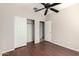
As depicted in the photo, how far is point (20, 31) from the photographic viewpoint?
479cm

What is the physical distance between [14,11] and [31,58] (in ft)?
12.7

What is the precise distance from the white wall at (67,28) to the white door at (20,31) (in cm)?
228

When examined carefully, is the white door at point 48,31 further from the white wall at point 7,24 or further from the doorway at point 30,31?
the white wall at point 7,24

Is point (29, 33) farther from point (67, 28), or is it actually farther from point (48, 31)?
point (67, 28)

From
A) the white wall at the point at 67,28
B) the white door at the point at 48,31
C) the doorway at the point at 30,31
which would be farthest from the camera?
the white door at the point at 48,31

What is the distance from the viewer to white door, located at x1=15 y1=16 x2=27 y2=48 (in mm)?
4543

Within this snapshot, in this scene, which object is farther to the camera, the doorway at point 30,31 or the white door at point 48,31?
the white door at point 48,31

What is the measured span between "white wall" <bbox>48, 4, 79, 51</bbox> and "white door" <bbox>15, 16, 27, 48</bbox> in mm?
2277

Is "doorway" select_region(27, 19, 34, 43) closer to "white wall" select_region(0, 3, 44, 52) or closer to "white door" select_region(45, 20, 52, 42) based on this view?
"white door" select_region(45, 20, 52, 42)

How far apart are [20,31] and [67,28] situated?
272cm

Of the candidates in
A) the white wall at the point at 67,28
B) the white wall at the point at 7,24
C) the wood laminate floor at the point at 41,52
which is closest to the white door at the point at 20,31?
the white wall at the point at 7,24

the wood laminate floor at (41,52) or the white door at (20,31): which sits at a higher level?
the white door at (20,31)

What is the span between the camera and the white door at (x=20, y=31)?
454 cm

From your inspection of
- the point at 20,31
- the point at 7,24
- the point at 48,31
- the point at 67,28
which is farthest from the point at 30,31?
the point at 67,28
